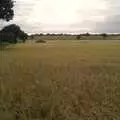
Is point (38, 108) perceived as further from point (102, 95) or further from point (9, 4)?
point (9, 4)

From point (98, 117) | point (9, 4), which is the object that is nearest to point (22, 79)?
point (98, 117)

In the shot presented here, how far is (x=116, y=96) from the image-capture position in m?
10.6

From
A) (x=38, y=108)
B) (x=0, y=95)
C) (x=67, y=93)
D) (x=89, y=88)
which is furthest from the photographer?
(x=89, y=88)

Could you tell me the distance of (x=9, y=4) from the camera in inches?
2126

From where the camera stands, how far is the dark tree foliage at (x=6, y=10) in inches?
2092

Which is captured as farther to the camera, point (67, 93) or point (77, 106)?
point (67, 93)

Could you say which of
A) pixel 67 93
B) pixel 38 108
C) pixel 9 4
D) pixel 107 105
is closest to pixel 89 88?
pixel 67 93

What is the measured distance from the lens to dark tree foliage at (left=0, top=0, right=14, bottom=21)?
53.1 meters

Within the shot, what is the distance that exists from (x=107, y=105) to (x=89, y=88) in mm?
2602

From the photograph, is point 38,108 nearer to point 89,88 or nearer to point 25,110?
point 25,110

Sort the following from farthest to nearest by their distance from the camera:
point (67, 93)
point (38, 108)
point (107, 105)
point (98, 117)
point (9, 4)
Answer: point (9, 4)
point (67, 93)
point (107, 105)
point (38, 108)
point (98, 117)

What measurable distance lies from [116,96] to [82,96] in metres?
0.99

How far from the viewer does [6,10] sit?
2111 inches

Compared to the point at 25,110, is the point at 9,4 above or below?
above
